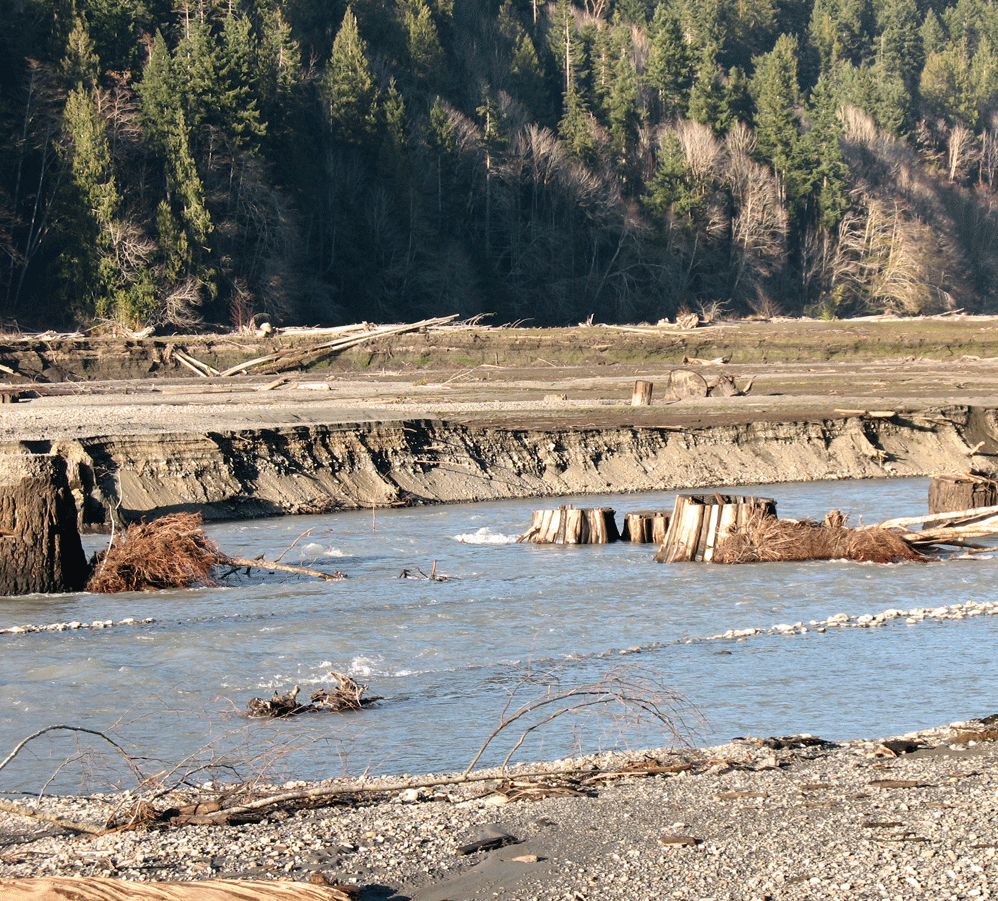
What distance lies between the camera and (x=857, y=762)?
21.4 feet

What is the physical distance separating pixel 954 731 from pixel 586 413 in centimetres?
1825

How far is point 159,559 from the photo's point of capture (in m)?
13.1

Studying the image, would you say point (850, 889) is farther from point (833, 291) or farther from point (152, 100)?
point (833, 291)

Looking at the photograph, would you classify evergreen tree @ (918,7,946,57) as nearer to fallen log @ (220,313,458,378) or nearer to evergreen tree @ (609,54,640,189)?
evergreen tree @ (609,54,640,189)

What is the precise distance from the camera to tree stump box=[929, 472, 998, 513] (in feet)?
53.8

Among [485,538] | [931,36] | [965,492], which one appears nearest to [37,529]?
[485,538]

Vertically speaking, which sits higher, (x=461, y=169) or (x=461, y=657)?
(x=461, y=169)

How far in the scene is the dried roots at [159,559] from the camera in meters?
13.0

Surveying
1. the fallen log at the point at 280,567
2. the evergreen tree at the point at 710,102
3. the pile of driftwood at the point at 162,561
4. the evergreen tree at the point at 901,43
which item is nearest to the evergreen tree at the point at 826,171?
the evergreen tree at the point at 710,102

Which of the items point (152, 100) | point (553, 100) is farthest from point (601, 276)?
point (152, 100)

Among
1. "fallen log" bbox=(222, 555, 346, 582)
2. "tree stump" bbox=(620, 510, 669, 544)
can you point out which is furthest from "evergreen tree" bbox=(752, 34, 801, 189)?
"fallen log" bbox=(222, 555, 346, 582)

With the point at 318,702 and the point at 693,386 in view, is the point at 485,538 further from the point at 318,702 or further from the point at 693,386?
the point at 693,386

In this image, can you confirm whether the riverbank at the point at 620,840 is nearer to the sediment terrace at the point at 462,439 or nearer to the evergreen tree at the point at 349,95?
the sediment terrace at the point at 462,439

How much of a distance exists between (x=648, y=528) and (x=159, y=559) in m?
6.24
